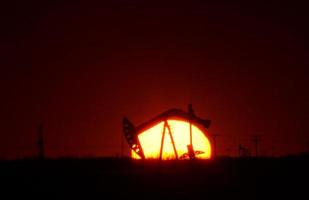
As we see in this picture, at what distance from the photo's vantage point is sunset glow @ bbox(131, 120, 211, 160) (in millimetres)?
45625

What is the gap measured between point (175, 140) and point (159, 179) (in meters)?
17.6

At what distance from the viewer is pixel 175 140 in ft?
151

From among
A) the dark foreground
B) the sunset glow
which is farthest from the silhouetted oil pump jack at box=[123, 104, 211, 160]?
the dark foreground

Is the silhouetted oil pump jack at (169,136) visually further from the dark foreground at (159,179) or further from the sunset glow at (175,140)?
the dark foreground at (159,179)

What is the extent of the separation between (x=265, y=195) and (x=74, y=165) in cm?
879

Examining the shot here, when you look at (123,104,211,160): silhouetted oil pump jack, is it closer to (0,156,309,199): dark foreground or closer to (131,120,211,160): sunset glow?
(131,120,211,160): sunset glow

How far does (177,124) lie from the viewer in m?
47.4

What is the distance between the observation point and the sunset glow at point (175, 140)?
45.6m

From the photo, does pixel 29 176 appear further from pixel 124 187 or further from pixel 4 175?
pixel 124 187

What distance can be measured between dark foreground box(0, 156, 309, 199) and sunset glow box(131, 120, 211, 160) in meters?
11.6

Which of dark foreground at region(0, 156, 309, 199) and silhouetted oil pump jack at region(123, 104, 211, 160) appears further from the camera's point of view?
silhouetted oil pump jack at region(123, 104, 211, 160)

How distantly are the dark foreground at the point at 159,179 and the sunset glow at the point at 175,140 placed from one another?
457 inches

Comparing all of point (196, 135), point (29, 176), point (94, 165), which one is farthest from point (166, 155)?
point (29, 176)

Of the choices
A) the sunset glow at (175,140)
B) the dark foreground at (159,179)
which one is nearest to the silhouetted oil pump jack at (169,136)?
the sunset glow at (175,140)
